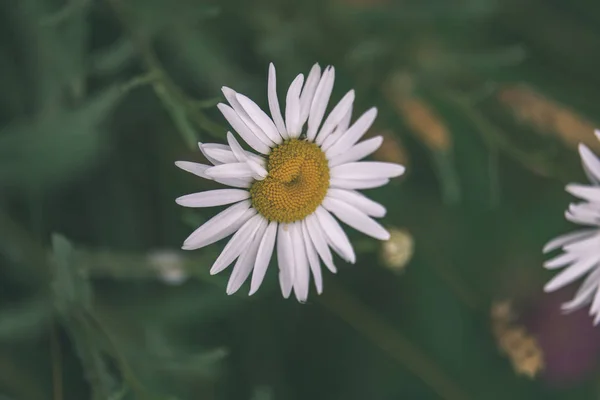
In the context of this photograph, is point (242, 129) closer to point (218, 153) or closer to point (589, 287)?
point (218, 153)

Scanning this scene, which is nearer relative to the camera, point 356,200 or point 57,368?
point 356,200

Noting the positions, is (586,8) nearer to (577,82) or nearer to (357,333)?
(577,82)

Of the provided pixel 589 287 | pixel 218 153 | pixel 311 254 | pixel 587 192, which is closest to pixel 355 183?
pixel 311 254

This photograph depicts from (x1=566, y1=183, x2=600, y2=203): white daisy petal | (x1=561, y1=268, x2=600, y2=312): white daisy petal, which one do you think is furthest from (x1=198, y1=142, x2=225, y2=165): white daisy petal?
(x1=561, y1=268, x2=600, y2=312): white daisy petal

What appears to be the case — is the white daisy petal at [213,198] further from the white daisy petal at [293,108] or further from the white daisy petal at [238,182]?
the white daisy petal at [293,108]

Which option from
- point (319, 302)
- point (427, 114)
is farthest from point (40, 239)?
point (427, 114)

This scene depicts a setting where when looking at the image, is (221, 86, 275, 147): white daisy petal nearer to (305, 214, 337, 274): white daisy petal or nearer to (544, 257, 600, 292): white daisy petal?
(305, 214, 337, 274): white daisy petal
